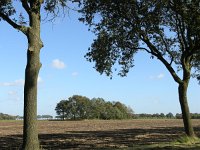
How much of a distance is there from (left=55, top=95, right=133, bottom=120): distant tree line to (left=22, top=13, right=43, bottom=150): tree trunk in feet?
400

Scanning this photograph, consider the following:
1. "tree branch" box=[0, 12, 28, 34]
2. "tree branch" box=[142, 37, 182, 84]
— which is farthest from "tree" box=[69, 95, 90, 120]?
"tree branch" box=[0, 12, 28, 34]

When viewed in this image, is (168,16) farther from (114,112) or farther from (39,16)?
(114,112)

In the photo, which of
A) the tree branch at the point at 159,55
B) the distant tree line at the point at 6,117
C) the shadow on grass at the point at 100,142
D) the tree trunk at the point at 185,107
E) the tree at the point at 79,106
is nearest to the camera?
the shadow on grass at the point at 100,142

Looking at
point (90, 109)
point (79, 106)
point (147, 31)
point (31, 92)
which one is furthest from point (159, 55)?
point (79, 106)

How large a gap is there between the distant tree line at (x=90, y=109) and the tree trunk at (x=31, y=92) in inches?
4804

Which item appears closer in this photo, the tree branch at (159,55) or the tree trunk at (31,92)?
the tree trunk at (31,92)

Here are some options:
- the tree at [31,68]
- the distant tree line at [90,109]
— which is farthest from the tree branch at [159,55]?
the distant tree line at [90,109]

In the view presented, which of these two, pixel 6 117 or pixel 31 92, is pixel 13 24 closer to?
pixel 31 92

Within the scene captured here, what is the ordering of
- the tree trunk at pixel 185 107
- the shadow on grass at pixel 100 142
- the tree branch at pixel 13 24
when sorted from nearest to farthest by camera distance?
1. the tree branch at pixel 13 24
2. the shadow on grass at pixel 100 142
3. the tree trunk at pixel 185 107

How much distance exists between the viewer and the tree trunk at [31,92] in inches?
642

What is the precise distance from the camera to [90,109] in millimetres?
143750

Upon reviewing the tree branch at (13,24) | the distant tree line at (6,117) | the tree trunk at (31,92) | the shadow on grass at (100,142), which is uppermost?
the distant tree line at (6,117)

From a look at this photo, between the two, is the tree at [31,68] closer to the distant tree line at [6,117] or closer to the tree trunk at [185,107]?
the tree trunk at [185,107]

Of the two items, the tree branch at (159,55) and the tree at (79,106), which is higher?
the tree at (79,106)
